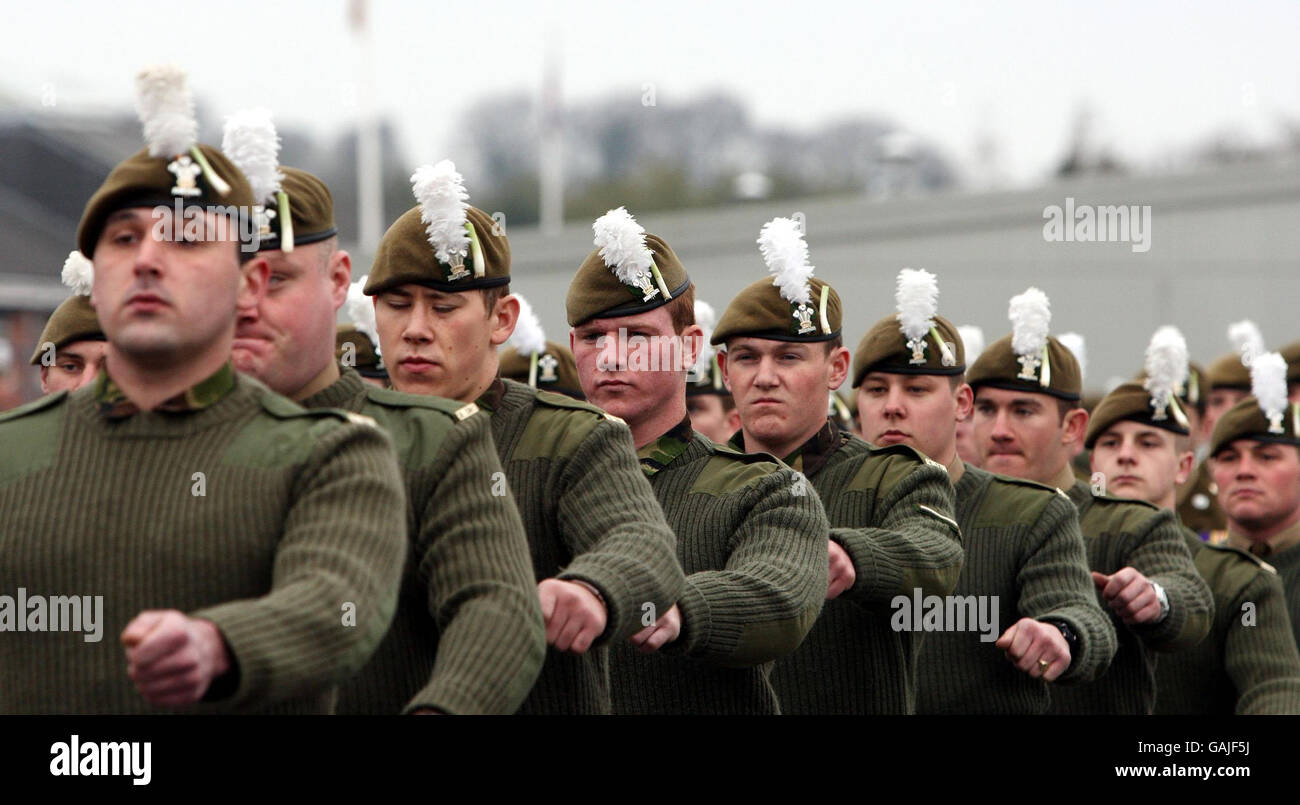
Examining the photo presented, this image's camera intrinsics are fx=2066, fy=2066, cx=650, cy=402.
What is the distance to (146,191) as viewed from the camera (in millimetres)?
3594

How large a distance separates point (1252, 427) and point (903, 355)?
8.78ft

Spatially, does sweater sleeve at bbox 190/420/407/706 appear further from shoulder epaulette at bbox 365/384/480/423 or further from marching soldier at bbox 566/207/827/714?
marching soldier at bbox 566/207/827/714

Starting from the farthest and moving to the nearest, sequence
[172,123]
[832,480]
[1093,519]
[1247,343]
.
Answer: [1247,343] → [1093,519] → [832,480] → [172,123]

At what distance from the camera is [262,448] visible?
358cm

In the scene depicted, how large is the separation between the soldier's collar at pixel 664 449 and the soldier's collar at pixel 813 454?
83 cm

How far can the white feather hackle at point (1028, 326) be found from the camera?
844 centimetres

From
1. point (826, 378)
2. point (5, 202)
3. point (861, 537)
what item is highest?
point (5, 202)

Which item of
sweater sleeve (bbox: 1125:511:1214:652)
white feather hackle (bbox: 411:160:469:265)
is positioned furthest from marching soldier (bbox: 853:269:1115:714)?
white feather hackle (bbox: 411:160:469:265)

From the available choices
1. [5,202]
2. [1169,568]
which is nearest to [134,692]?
[1169,568]

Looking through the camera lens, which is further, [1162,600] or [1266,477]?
[1266,477]

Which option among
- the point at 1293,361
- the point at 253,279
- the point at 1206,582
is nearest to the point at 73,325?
the point at 253,279

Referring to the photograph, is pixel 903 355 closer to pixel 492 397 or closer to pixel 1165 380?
pixel 1165 380

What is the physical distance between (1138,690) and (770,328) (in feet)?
7.15
